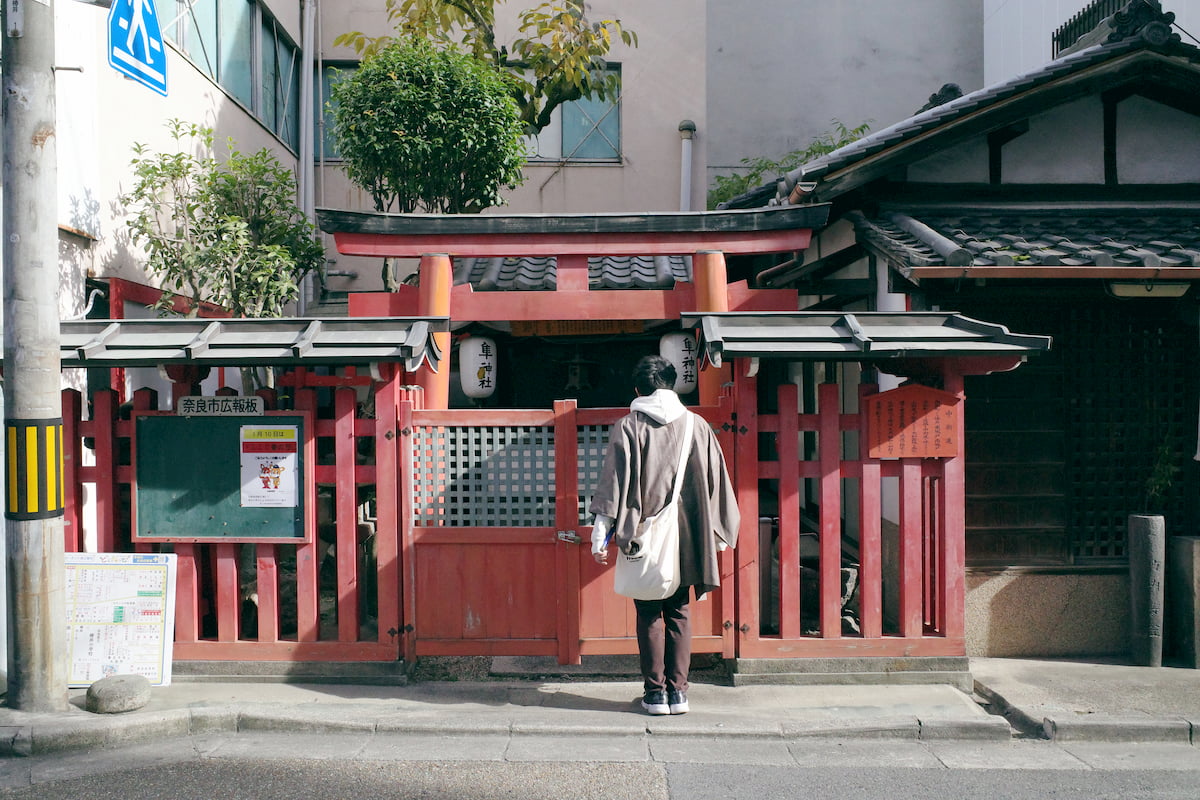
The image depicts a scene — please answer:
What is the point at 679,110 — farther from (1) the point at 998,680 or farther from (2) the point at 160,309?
(1) the point at 998,680

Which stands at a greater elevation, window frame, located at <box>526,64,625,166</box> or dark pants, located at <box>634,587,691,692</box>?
window frame, located at <box>526,64,625,166</box>

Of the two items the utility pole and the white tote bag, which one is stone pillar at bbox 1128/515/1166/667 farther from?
the utility pole

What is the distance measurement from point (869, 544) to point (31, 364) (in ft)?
19.2

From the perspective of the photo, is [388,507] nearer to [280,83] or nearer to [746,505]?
[746,505]

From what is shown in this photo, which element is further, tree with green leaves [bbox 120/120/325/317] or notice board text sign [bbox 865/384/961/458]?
tree with green leaves [bbox 120/120/325/317]

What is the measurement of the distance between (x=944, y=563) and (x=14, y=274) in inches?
262

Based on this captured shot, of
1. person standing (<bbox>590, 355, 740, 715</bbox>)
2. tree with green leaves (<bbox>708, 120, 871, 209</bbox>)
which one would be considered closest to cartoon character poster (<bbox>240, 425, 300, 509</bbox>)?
person standing (<bbox>590, 355, 740, 715</bbox>)

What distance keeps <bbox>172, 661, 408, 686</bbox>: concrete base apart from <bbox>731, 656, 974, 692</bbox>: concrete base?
2566 mm

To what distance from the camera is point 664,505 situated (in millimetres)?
6242

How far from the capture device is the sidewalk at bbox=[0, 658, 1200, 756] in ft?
19.9

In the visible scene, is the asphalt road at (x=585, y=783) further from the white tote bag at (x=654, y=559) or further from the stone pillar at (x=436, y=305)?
the stone pillar at (x=436, y=305)

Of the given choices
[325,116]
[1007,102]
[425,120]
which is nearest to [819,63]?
[325,116]

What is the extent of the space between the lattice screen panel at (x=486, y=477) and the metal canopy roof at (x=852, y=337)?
1.51m

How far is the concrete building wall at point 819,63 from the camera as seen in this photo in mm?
19500
